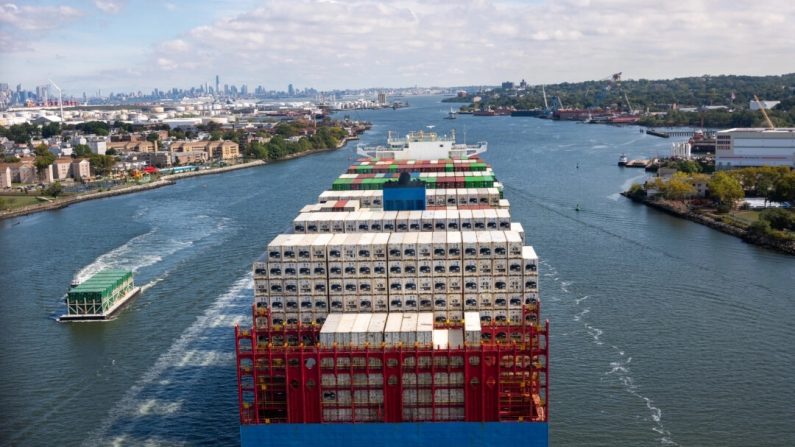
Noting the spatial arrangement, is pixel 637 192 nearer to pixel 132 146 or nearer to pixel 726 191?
pixel 726 191

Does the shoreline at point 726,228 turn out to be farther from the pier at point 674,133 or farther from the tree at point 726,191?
the pier at point 674,133

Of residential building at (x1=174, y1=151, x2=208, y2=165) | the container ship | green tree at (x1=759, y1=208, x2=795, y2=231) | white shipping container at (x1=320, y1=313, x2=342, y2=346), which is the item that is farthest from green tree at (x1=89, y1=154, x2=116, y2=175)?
white shipping container at (x1=320, y1=313, x2=342, y2=346)

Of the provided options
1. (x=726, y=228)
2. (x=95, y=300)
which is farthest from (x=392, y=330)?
(x=726, y=228)

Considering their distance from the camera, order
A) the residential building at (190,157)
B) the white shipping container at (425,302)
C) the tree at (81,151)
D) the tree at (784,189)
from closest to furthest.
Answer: the white shipping container at (425,302) < the tree at (784,189) < the tree at (81,151) < the residential building at (190,157)

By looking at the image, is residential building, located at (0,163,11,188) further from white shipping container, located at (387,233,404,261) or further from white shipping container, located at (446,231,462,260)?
white shipping container, located at (446,231,462,260)

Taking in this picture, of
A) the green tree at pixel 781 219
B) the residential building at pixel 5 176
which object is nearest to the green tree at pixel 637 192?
the green tree at pixel 781 219

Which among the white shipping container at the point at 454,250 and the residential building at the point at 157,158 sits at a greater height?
the white shipping container at the point at 454,250

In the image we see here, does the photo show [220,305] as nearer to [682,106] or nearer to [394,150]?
[394,150]
